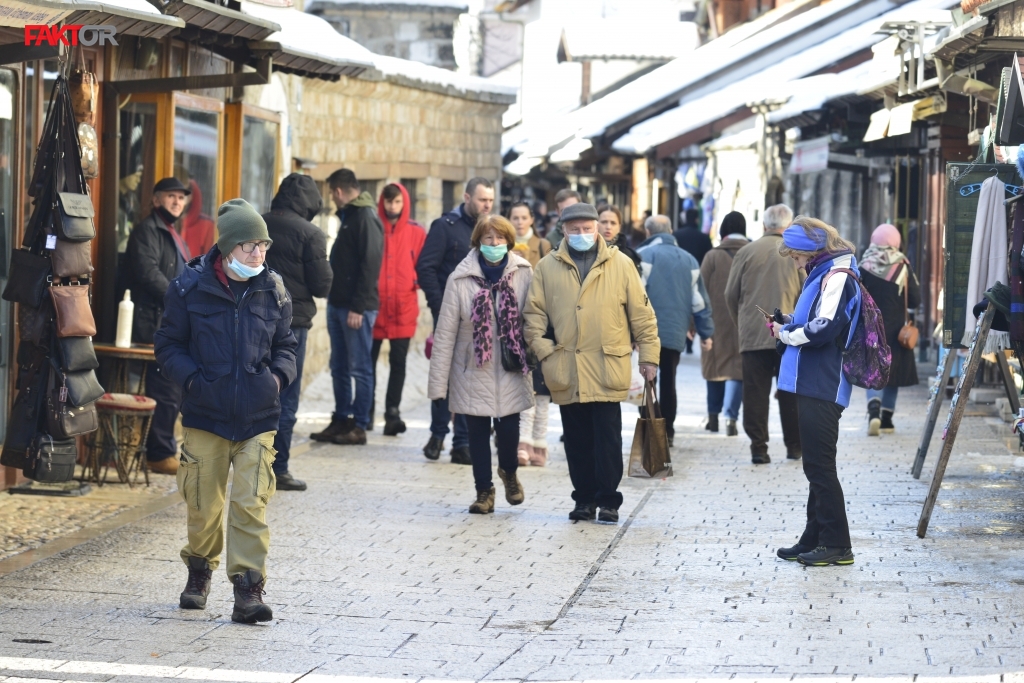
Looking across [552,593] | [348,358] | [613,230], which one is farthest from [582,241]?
[348,358]

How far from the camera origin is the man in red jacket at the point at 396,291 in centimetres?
1259

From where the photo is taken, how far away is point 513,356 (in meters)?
8.96

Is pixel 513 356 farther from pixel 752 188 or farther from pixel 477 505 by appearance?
pixel 752 188

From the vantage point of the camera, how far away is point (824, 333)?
307 inches

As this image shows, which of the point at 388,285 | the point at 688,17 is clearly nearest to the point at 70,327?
the point at 388,285

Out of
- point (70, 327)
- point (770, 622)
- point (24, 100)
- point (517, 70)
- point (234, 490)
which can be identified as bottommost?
point (770, 622)

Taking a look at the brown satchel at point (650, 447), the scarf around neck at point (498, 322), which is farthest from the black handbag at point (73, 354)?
the brown satchel at point (650, 447)

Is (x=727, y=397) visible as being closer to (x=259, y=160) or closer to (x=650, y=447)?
(x=650, y=447)

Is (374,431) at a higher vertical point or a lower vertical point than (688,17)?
lower

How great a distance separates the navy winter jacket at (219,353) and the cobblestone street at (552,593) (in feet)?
2.71

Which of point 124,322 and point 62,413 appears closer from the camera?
point 62,413

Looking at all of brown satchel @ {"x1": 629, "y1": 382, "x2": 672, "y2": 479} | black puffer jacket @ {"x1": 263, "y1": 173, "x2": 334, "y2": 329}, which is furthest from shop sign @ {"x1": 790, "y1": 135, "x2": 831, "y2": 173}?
brown satchel @ {"x1": 629, "y1": 382, "x2": 672, "y2": 479}

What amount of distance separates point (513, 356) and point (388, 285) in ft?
12.6

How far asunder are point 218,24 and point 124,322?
1.92 m
